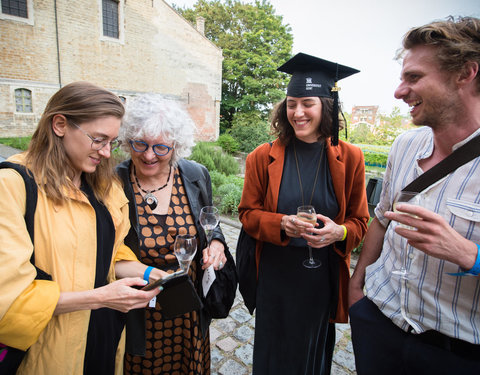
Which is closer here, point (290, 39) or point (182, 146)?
point (182, 146)

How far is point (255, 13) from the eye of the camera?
35594mm

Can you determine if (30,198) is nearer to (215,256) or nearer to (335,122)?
(215,256)

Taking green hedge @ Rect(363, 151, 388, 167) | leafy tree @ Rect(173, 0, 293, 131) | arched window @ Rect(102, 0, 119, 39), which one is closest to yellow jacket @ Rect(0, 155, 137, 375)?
green hedge @ Rect(363, 151, 388, 167)

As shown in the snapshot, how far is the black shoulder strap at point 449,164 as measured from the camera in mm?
1366

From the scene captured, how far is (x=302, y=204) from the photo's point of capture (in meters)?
2.22

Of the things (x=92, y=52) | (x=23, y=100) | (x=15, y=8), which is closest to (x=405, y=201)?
(x=23, y=100)

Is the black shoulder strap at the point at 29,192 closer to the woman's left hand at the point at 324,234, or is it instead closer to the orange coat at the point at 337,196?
the orange coat at the point at 337,196

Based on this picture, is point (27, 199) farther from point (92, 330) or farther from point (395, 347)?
point (395, 347)

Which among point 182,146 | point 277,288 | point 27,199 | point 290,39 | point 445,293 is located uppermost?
point 290,39

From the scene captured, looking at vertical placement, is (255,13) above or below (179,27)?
above

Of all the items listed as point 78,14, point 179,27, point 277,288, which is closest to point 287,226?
point 277,288

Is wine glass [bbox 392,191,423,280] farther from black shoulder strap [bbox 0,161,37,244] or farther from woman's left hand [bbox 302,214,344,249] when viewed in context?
black shoulder strap [bbox 0,161,37,244]

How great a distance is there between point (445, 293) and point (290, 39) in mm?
38117

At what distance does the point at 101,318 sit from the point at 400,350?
1.79 m
